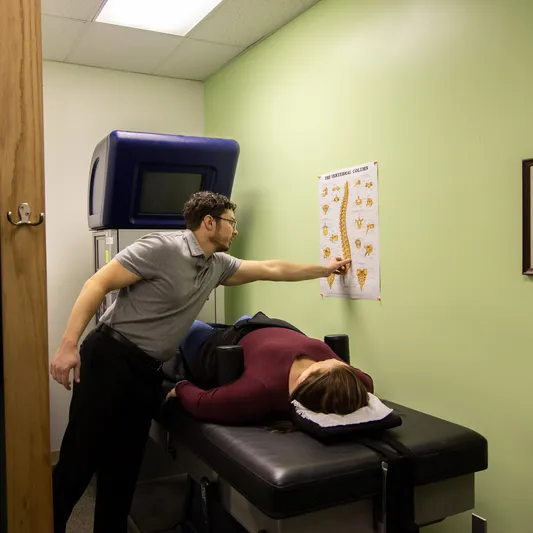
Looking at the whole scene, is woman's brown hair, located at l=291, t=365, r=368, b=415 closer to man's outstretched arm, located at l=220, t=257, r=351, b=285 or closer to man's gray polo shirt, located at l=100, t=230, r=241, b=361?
man's gray polo shirt, located at l=100, t=230, r=241, b=361

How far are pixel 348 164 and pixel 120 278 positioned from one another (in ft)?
3.60

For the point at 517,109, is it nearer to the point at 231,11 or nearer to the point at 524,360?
the point at 524,360

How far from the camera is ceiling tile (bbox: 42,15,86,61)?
112 inches

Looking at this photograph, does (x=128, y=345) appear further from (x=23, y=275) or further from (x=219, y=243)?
(x=23, y=275)

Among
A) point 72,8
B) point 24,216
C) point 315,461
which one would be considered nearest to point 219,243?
point 315,461

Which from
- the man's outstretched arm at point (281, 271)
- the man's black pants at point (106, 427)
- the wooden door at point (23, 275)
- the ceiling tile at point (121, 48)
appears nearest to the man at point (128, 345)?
the man's black pants at point (106, 427)

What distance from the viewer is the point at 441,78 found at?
2.01 metres

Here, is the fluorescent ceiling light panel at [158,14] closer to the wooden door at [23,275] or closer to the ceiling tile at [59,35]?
the ceiling tile at [59,35]

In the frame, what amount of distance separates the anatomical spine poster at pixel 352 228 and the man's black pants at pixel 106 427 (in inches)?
35.7

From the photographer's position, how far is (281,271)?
8.17 feet

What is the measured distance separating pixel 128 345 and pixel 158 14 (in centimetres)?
169

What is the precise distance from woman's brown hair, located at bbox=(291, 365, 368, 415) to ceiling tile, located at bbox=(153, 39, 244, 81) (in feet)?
7.17

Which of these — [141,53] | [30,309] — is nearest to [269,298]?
[141,53]

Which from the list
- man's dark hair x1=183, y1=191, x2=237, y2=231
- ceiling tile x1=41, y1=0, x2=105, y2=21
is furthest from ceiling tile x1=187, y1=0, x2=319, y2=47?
man's dark hair x1=183, y1=191, x2=237, y2=231
